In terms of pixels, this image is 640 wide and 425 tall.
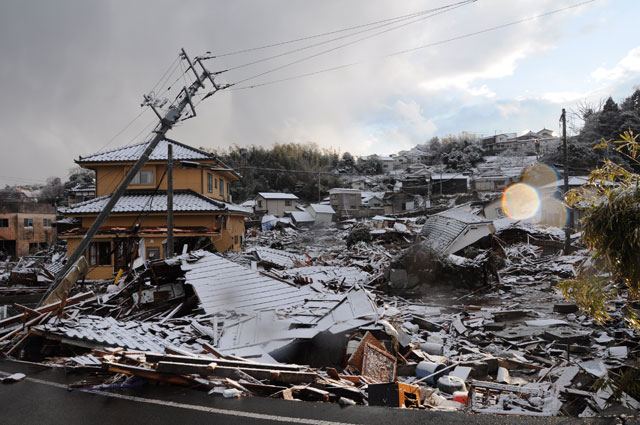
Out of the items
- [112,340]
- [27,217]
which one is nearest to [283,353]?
[112,340]

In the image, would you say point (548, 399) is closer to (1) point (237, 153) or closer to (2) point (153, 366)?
(2) point (153, 366)

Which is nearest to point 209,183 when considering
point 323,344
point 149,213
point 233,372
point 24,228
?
point 149,213

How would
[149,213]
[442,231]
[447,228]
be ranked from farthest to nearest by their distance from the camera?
[442,231] < [447,228] < [149,213]

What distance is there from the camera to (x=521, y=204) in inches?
1603

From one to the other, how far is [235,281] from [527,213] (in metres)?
36.7

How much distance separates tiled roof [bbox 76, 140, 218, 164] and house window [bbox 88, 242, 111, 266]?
224 inches

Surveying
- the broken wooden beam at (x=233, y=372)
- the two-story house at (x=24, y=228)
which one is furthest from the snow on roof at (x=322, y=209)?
the broken wooden beam at (x=233, y=372)

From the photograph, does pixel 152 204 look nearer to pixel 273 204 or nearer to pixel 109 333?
pixel 109 333

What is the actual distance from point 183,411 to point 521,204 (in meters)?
42.8

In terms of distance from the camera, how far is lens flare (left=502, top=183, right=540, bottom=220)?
37562 millimetres

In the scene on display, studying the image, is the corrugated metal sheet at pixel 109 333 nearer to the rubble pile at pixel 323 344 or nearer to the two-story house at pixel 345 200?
the rubble pile at pixel 323 344

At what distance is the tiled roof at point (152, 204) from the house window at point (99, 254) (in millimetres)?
1962

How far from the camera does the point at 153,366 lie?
6004 mm

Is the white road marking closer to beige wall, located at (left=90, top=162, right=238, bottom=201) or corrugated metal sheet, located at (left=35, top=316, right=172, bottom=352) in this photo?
corrugated metal sheet, located at (left=35, top=316, right=172, bottom=352)
